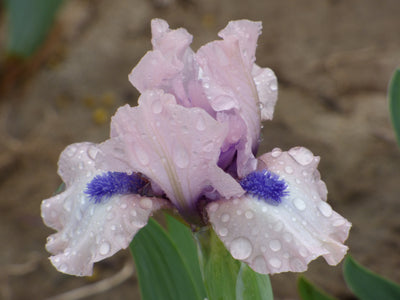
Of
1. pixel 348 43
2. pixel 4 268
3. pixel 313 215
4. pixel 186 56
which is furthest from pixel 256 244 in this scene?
pixel 348 43

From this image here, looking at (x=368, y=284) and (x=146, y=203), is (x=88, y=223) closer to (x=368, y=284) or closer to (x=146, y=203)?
(x=146, y=203)

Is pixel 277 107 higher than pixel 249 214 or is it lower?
lower

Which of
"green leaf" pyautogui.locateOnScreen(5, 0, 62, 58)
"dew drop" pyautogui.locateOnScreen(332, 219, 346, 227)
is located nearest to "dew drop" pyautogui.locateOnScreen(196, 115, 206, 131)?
"dew drop" pyautogui.locateOnScreen(332, 219, 346, 227)

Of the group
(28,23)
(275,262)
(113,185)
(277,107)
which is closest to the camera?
(275,262)

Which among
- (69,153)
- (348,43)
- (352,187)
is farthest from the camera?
(348,43)

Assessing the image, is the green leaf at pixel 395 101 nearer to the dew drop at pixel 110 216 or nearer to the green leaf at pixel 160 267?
the green leaf at pixel 160 267

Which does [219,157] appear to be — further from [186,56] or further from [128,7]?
[128,7]

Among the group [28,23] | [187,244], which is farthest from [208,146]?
[28,23]

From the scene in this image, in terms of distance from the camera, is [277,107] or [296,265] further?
[277,107]
